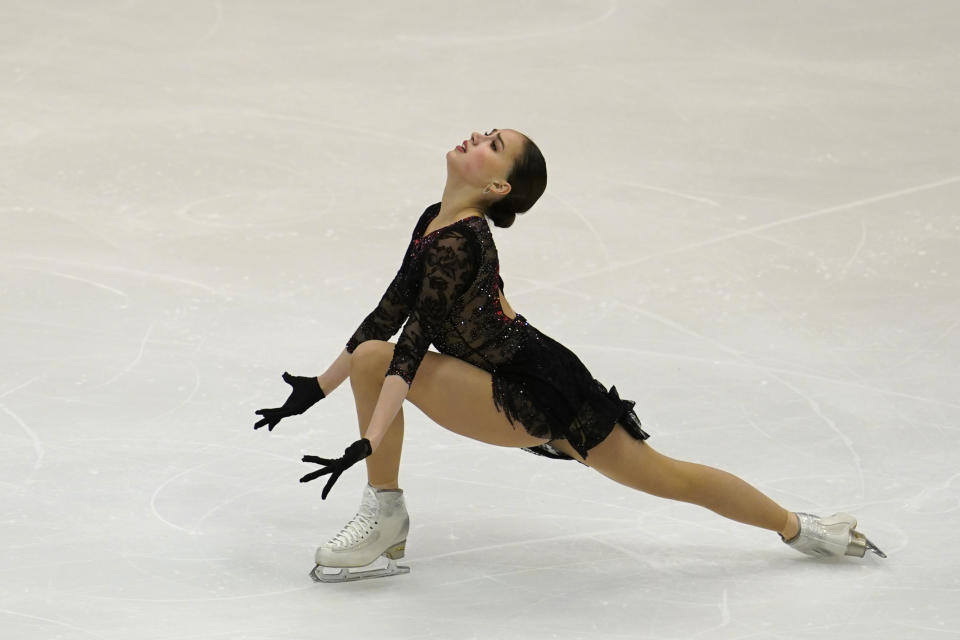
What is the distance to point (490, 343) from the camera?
11.3 ft

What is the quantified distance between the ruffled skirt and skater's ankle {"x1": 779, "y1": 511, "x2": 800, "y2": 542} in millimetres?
512

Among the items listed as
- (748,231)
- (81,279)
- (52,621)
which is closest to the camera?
(52,621)

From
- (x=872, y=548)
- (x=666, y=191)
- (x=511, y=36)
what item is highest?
(x=511, y=36)

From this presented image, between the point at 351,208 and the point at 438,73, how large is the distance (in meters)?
1.75

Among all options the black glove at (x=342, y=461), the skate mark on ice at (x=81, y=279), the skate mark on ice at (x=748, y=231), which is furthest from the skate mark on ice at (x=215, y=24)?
the black glove at (x=342, y=461)

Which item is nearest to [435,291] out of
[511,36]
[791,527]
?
[791,527]

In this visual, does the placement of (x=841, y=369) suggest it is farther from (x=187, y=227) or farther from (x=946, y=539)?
(x=187, y=227)

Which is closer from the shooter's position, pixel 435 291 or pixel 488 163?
pixel 435 291

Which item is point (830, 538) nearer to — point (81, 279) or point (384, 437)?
point (384, 437)

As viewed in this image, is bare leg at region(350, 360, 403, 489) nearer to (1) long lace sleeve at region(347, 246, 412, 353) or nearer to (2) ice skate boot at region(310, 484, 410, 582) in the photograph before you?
(2) ice skate boot at region(310, 484, 410, 582)

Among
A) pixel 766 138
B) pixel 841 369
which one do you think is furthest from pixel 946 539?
pixel 766 138

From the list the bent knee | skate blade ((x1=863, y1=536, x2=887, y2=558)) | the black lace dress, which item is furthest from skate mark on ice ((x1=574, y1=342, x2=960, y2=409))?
the bent knee

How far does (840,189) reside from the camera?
6.70 m

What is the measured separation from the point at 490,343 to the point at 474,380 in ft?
0.33
